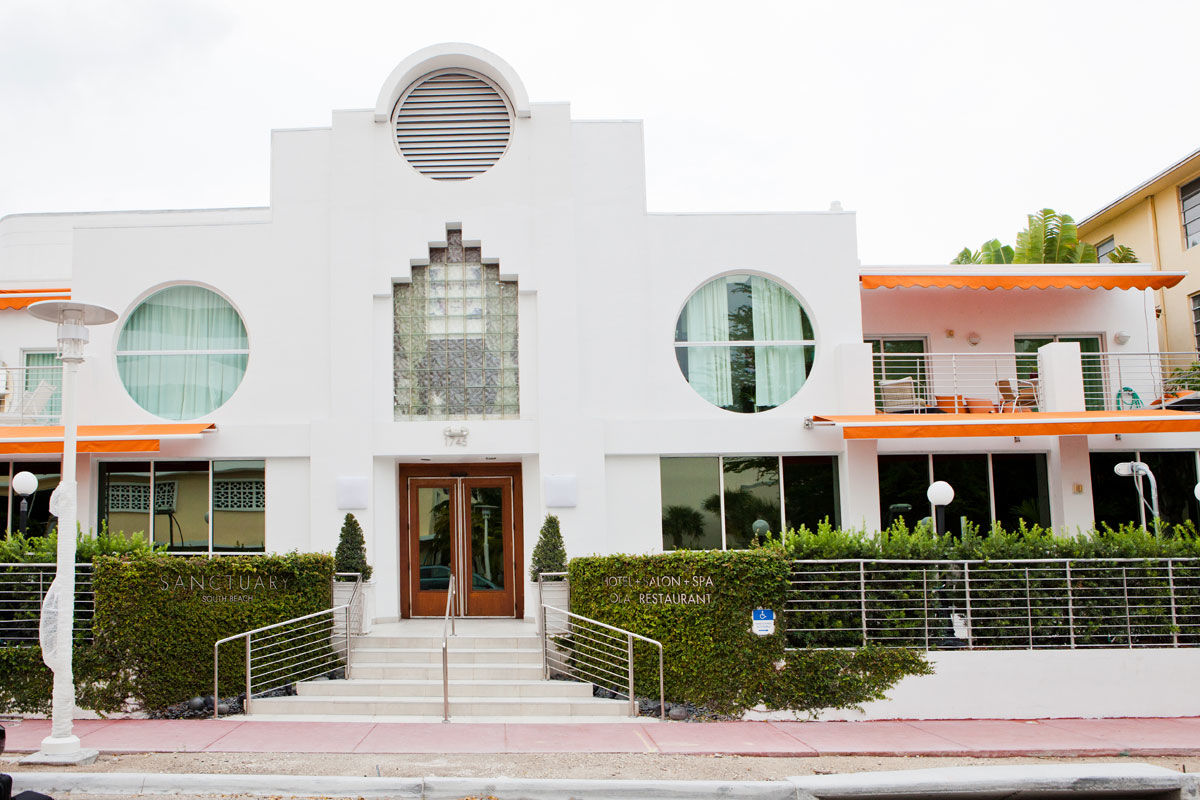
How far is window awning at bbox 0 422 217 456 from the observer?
633 inches

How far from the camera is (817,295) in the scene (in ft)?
60.5

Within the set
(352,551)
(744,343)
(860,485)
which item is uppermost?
(744,343)

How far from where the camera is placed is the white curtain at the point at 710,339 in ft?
59.8

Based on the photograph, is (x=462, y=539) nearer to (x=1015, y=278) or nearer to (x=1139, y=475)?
(x=1015, y=278)

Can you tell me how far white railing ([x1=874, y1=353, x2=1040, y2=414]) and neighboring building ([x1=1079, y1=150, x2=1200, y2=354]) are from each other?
444cm

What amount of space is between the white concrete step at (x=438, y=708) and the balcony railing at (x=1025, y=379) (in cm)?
994

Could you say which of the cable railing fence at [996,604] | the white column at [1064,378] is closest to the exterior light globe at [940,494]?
the cable railing fence at [996,604]

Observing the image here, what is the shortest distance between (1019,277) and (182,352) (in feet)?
53.6

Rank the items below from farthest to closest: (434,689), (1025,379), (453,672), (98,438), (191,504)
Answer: (1025,379)
(191,504)
(98,438)
(453,672)
(434,689)

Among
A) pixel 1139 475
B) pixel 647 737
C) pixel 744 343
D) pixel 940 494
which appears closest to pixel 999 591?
pixel 940 494

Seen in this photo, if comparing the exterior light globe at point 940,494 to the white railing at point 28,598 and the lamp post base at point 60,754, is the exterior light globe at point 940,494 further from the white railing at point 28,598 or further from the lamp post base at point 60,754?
the white railing at point 28,598

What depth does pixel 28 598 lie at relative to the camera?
509 inches

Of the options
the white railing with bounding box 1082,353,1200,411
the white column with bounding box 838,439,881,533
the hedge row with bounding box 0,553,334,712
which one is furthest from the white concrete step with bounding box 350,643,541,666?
the white railing with bounding box 1082,353,1200,411

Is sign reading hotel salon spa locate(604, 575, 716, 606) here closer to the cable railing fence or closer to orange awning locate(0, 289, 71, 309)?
the cable railing fence
